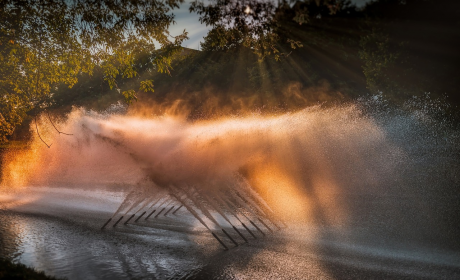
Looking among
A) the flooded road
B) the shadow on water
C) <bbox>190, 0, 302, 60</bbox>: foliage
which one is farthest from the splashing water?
<bbox>190, 0, 302, 60</bbox>: foliage

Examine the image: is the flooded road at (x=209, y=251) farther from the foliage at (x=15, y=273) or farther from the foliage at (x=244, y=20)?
the foliage at (x=244, y=20)

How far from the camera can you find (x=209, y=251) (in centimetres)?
1061

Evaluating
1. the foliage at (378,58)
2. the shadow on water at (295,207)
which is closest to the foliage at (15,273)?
the shadow on water at (295,207)

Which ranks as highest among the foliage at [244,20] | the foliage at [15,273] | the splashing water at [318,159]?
the foliage at [244,20]

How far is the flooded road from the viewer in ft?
29.2

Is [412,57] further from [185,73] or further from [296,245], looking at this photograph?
[185,73]

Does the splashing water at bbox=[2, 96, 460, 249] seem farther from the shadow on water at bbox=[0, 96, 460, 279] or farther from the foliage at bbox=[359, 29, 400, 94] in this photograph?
the foliage at bbox=[359, 29, 400, 94]

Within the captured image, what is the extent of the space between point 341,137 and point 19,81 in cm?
1800

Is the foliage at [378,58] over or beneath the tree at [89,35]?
beneath

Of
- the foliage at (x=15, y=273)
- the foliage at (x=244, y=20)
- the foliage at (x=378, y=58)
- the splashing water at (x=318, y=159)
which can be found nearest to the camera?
the foliage at (x=15, y=273)

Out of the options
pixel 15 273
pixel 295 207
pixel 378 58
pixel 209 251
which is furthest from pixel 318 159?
pixel 15 273

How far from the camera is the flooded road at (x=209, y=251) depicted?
29.2 ft

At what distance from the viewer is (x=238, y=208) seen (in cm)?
1616

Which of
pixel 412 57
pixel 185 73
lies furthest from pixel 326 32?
pixel 185 73
